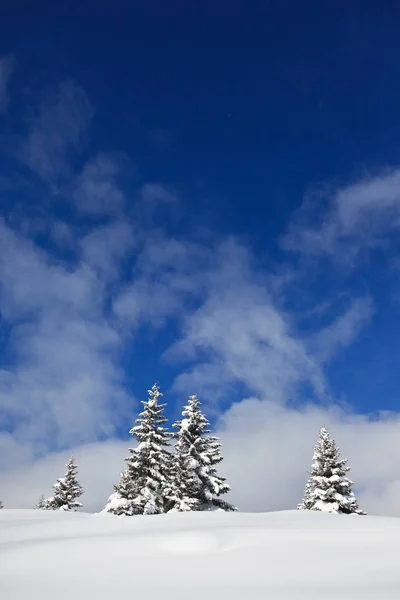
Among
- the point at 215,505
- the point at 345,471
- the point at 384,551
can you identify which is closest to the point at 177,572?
the point at 384,551

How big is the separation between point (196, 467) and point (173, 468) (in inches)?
58.6

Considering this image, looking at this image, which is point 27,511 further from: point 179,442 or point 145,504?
point 179,442

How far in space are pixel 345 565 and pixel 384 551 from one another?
93 cm

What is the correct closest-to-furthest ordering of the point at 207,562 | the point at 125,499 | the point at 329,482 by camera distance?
1. the point at 207,562
2. the point at 125,499
3. the point at 329,482

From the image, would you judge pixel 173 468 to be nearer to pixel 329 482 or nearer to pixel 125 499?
pixel 125 499

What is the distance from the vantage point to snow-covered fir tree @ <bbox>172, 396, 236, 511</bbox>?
26.4 m

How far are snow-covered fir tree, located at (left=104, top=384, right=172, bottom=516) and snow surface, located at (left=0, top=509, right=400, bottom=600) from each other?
61.5ft

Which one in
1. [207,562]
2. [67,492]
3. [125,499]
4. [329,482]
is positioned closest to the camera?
[207,562]

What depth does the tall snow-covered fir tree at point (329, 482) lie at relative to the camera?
29.8 meters

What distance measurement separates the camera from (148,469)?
84.9 ft

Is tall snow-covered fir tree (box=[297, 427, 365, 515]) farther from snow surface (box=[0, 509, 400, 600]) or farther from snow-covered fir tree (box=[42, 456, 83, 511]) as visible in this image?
snow surface (box=[0, 509, 400, 600])

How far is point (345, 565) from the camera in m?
4.96

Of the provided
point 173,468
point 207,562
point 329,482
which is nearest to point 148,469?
point 173,468

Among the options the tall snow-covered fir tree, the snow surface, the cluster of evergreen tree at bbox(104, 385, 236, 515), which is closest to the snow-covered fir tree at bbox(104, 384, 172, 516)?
the cluster of evergreen tree at bbox(104, 385, 236, 515)
